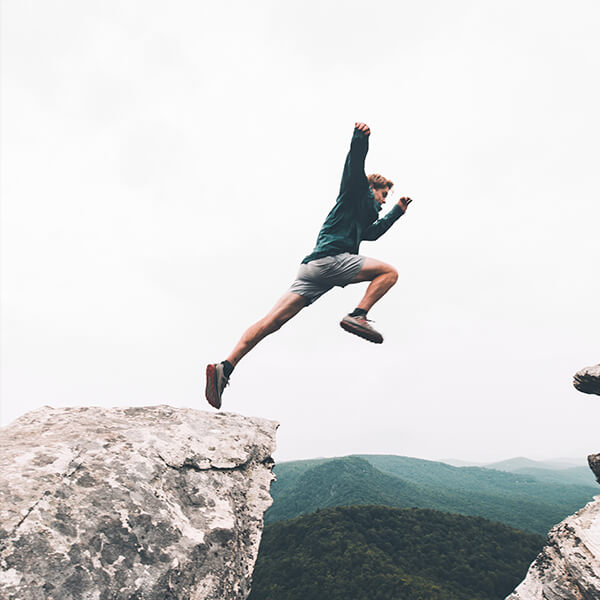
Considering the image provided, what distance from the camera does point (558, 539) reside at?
4.48 m

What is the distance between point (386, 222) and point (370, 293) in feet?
4.15

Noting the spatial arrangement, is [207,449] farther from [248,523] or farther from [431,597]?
[431,597]

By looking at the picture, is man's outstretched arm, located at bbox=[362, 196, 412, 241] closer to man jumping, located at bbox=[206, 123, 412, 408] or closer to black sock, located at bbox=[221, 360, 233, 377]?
man jumping, located at bbox=[206, 123, 412, 408]

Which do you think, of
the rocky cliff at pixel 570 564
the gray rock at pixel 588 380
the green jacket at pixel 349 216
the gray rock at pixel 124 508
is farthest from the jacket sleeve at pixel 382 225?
the rocky cliff at pixel 570 564

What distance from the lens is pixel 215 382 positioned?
426cm

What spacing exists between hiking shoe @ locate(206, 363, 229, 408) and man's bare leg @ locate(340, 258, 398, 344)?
4.94ft

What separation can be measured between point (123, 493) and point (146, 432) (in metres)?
0.87

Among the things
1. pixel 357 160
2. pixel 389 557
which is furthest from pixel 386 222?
pixel 389 557

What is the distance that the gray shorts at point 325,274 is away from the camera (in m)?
4.43

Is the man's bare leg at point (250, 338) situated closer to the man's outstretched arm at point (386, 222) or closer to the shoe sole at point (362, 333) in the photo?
the shoe sole at point (362, 333)

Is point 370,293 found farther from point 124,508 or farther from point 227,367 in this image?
point 124,508

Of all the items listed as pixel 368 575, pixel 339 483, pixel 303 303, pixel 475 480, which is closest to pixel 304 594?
pixel 368 575

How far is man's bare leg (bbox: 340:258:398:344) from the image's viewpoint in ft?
13.9

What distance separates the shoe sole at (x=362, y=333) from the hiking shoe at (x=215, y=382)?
1.50 metres
